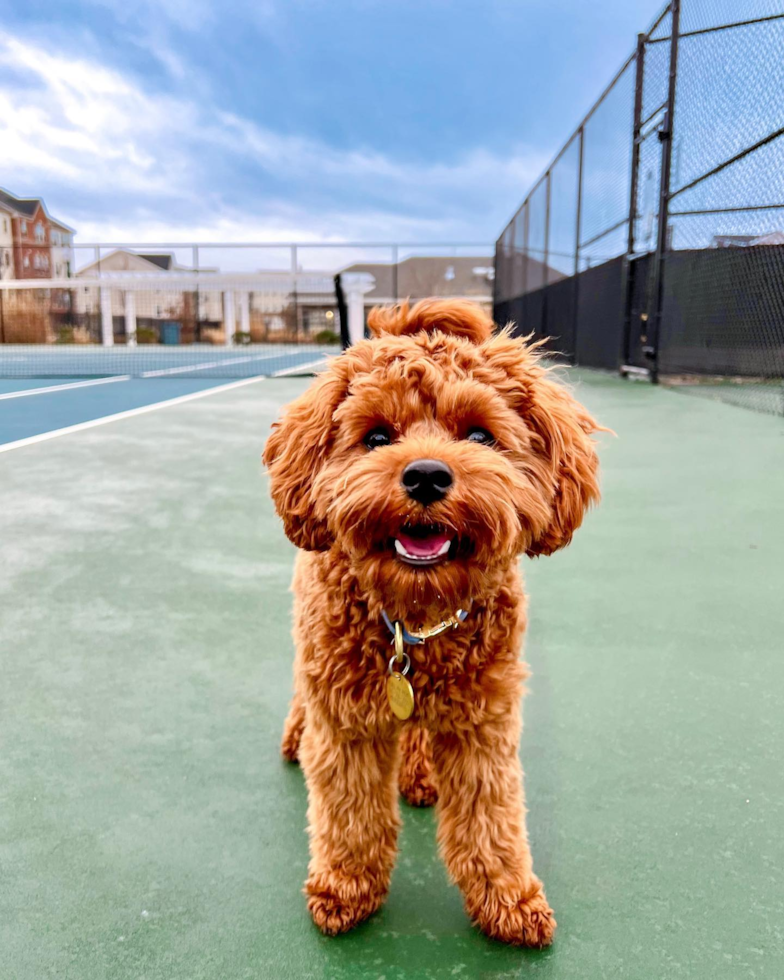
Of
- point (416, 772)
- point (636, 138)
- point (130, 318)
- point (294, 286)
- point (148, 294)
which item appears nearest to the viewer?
point (416, 772)

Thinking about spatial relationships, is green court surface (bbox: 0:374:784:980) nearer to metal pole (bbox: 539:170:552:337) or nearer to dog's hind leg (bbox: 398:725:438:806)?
dog's hind leg (bbox: 398:725:438:806)

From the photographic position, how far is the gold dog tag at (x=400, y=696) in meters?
1.32

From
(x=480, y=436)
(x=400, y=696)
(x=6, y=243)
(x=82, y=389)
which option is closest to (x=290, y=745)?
(x=400, y=696)

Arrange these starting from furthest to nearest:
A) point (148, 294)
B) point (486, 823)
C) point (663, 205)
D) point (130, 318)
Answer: point (130, 318) < point (148, 294) < point (663, 205) < point (486, 823)

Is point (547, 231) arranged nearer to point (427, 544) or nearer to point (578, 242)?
point (578, 242)

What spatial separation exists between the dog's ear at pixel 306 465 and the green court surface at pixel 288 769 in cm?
69

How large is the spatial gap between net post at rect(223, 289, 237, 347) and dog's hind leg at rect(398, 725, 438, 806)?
25415 mm

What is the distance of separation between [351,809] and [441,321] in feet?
3.17

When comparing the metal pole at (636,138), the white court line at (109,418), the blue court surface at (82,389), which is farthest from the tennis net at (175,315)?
the metal pole at (636,138)

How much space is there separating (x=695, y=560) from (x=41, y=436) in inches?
199

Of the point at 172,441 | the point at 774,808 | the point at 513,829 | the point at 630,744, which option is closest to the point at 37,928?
the point at 513,829

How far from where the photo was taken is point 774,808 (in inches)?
63.2

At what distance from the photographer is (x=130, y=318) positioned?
27578 millimetres

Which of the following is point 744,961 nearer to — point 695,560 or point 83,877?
point 83,877
